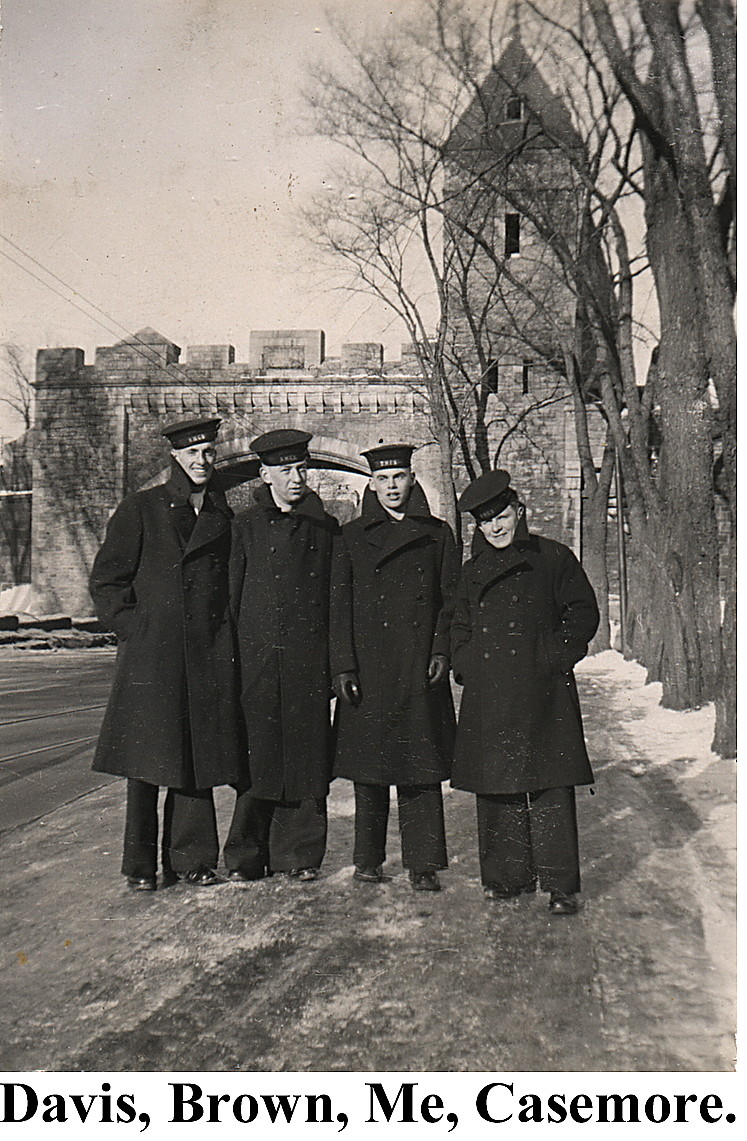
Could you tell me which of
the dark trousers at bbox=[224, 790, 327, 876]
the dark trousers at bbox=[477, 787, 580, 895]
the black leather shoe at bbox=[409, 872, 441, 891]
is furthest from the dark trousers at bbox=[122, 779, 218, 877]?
the dark trousers at bbox=[477, 787, 580, 895]

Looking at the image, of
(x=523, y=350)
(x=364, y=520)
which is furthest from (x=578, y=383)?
(x=364, y=520)

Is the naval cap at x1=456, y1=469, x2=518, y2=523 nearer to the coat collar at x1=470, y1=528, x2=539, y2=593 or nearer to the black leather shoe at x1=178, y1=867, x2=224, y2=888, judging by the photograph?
the coat collar at x1=470, y1=528, x2=539, y2=593

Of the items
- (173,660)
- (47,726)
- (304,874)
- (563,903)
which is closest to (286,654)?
(173,660)

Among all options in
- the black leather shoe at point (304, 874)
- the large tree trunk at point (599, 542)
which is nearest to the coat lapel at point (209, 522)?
the black leather shoe at point (304, 874)

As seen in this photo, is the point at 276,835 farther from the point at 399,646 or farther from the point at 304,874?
the point at 399,646

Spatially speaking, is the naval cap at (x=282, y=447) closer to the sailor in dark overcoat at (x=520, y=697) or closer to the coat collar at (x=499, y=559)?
the sailor in dark overcoat at (x=520, y=697)

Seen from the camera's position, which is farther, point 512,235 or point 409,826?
point 512,235

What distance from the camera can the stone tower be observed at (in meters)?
12.1

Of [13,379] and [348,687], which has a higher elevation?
Answer: [13,379]

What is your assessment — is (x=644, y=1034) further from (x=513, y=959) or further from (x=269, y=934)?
(x=269, y=934)

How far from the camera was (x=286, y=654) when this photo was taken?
4156mm

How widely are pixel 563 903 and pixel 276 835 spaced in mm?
1275
